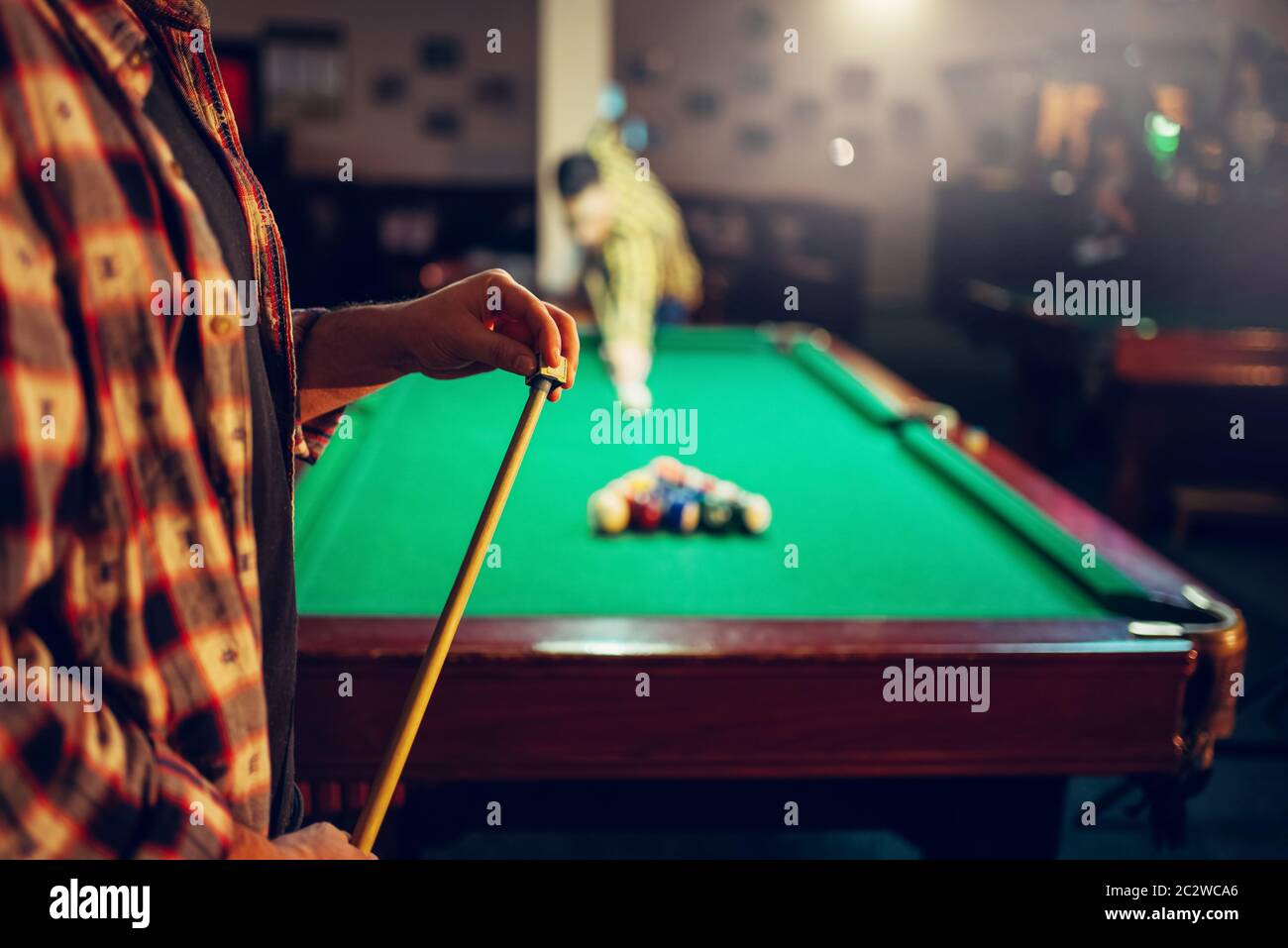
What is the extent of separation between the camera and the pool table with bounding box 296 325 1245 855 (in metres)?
1.38

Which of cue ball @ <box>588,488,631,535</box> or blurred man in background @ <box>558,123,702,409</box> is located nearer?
cue ball @ <box>588,488,631,535</box>

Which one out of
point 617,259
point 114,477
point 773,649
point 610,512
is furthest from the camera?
point 617,259

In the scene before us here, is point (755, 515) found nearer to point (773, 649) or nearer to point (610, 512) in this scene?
point (610, 512)

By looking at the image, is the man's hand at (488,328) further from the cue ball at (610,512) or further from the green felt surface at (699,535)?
the cue ball at (610,512)

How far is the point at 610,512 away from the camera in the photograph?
1.86 metres

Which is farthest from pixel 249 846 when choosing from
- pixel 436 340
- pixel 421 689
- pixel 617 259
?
pixel 617 259

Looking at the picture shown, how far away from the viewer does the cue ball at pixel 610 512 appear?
1.86m

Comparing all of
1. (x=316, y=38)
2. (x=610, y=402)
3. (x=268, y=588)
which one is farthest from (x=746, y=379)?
(x=316, y=38)

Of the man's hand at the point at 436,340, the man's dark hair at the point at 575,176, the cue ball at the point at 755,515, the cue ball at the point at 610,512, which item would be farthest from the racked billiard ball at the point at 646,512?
the man's dark hair at the point at 575,176

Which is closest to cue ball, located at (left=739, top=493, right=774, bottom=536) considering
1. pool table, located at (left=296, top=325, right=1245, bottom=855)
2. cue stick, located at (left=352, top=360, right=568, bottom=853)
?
pool table, located at (left=296, top=325, right=1245, bottom=855)

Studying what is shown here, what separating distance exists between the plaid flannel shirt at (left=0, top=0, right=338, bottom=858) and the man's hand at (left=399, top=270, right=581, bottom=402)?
317mm

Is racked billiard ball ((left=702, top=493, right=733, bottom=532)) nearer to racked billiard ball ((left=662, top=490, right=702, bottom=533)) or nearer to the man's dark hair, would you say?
racked billiard ball ((left=662, top=490, right=702, bottom=533))

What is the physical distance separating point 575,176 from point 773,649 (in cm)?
252
